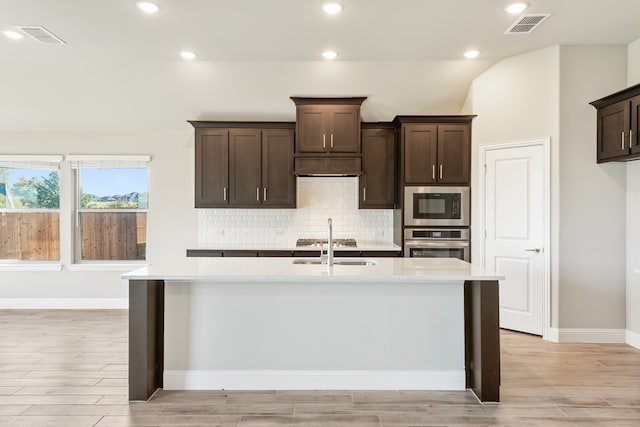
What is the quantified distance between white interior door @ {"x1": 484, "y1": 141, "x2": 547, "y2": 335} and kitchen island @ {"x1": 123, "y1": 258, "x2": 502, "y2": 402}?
66.3 inches

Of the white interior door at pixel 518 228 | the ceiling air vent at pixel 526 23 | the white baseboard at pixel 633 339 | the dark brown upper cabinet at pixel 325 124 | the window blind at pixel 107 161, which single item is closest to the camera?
the ceiling air vent at pixel 526 23

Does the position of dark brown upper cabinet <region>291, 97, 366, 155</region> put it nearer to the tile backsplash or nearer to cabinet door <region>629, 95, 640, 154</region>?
the tile backsplash

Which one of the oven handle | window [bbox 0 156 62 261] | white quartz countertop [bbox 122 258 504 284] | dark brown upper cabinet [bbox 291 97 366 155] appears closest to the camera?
white quartz countertop [bbox 122 258 504 284]

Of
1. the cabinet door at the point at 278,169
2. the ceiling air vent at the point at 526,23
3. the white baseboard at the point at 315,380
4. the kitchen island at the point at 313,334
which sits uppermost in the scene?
the ceiling air vent at the point at 526,23

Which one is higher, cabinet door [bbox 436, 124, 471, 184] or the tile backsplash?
cabinet door [bbox 436, 124, 471, 184]

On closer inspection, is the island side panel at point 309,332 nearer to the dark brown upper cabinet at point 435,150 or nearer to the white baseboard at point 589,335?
the white baseboard at point 589,335

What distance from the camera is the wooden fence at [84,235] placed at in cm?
555

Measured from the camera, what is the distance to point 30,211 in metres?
5.54

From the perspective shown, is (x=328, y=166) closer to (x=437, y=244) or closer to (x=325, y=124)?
(x=325, y=124)

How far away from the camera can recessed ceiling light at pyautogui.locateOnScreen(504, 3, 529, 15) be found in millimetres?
3213

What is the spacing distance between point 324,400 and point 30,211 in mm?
5022

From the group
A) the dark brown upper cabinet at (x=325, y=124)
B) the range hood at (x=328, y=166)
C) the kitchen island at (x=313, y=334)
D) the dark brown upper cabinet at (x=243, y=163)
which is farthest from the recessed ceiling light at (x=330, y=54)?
the kitchen island at (x=313, y=334)

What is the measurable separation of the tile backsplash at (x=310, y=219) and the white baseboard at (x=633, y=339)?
2.70 meters

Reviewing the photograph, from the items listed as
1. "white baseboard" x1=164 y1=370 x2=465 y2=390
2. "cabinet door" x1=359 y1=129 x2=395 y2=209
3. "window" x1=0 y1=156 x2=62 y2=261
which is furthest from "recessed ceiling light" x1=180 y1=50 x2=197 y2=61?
"white baseboard" x1=164 y1=370 x2=465 y2=390
